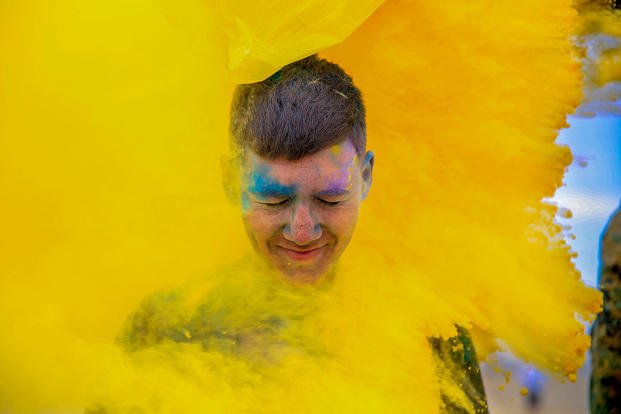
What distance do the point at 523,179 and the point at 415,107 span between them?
33 centimetres

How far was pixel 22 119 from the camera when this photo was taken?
6.91ft

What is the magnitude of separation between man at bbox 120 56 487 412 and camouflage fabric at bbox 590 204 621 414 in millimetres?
321

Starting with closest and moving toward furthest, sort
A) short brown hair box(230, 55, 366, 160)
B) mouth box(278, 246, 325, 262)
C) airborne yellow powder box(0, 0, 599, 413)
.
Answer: short brown hair box(230, 55, 366, 160) → mouth box(278, 246, 325, 262) → airborne yellow powder box(0, 0, 599, 413)

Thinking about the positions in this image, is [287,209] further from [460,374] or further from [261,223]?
[460,374]

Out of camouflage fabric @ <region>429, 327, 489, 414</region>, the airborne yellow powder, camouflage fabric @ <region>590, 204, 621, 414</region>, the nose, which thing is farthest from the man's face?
camouflage fabric @ <region>590, 204, 621, 414</region>

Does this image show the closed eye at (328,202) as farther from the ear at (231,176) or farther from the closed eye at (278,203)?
the ear at (231,176)

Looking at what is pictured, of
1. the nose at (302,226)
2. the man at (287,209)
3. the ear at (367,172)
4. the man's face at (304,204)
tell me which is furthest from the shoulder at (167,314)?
the ear at (367,172)

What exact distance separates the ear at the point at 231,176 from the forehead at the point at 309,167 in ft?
0.29

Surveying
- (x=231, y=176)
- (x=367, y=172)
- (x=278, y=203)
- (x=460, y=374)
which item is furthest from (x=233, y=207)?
(x=460, y=374)

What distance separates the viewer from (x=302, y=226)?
180cm

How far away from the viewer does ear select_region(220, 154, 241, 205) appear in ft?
6.24

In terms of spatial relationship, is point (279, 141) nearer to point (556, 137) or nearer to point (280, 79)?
point (280, 79)

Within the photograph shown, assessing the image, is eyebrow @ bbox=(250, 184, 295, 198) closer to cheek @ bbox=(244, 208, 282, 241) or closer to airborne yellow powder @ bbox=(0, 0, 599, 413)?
cheek @ bbox=(244, 208, 282, 241)

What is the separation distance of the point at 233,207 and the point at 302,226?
276mm
